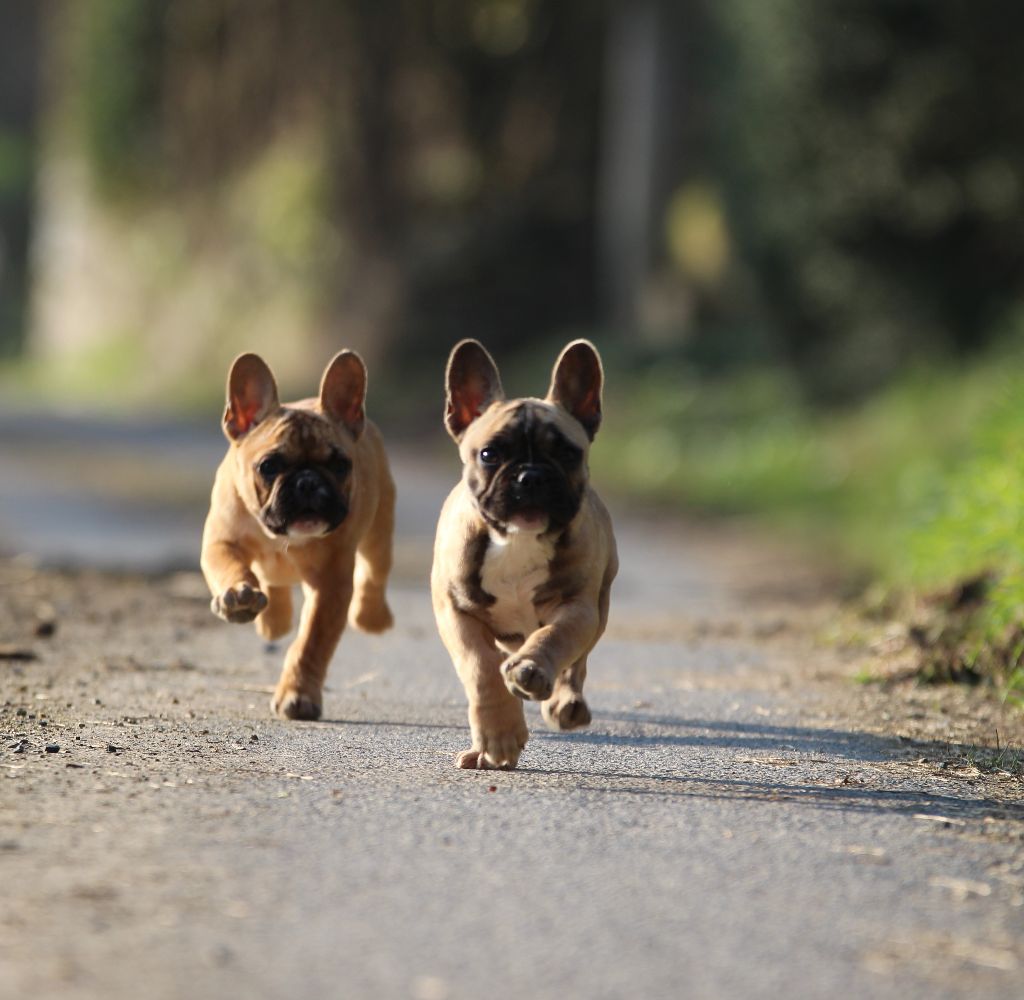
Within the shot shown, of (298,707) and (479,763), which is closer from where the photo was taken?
(479,763)

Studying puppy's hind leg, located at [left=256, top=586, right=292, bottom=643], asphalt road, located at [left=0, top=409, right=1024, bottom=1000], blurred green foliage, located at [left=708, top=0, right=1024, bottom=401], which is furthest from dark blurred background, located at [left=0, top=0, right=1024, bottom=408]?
puppy's hind leg, located at [left=256, top=586, right=292, bottom=643]

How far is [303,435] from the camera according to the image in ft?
22.3

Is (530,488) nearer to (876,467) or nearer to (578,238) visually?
(876,467)

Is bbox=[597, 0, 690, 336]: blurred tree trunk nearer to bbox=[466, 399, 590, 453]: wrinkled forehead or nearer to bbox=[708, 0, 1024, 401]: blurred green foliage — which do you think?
bbox=[708, 0, 1024, 401]: blurred green foliage

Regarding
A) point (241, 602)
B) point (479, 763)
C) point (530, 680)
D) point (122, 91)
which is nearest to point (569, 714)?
point (530, 680)

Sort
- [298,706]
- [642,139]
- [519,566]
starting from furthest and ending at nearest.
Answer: [642,139] → [298,706] → [519,566]

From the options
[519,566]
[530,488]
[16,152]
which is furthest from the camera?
[16,152]

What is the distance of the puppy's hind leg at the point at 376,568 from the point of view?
770 cm

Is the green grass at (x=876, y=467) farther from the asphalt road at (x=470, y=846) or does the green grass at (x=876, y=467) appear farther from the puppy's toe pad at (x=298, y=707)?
the puppy's toe pad at (x=298, y=707)

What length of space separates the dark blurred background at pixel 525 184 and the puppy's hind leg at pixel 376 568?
32.4 ft

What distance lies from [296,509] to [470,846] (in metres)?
1.93

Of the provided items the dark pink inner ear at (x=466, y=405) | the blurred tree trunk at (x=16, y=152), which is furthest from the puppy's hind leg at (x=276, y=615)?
the blurred tree trunk at (x=16, y=152)

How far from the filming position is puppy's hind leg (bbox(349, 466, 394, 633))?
7.70 m

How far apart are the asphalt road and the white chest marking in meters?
0.52
